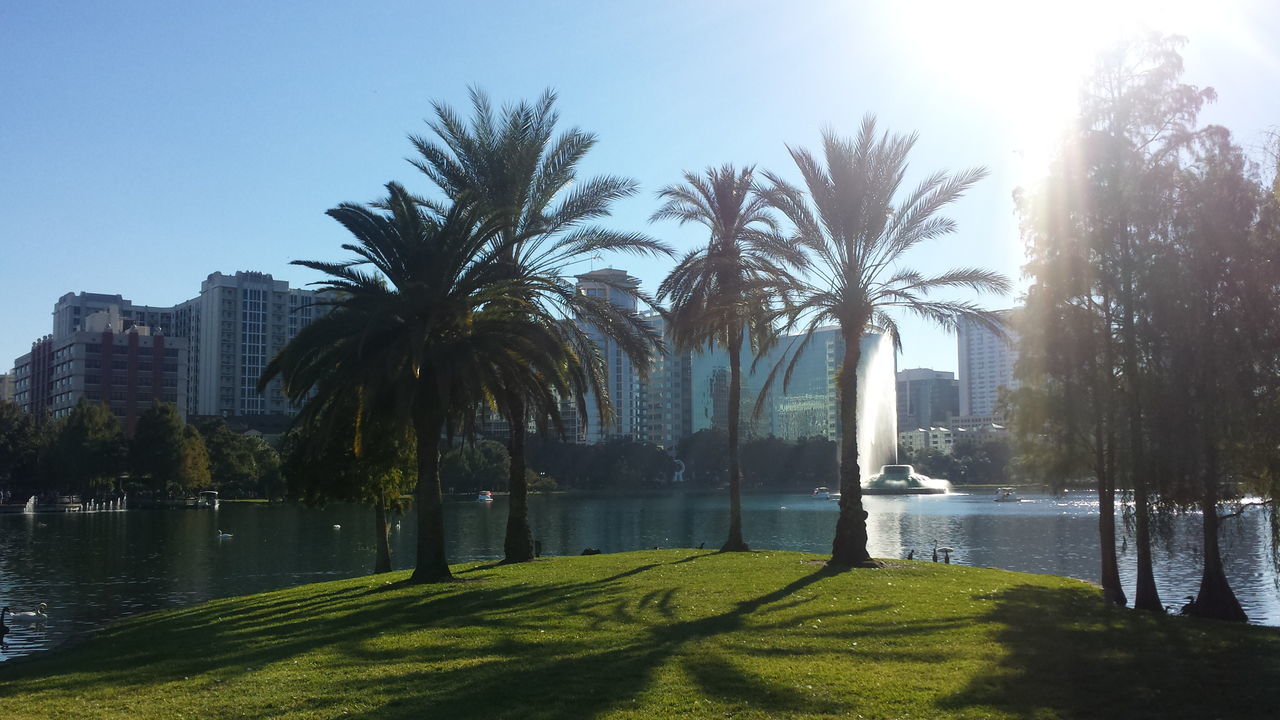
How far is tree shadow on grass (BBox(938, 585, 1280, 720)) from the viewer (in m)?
9.37

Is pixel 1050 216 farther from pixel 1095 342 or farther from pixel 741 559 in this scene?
pixel 741 559

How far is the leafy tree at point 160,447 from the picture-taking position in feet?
336

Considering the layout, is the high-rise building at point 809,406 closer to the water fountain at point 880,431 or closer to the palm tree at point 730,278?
the water fountain at point 880,431

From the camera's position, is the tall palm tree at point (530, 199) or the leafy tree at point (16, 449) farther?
the leafy tree at point (16, 449)

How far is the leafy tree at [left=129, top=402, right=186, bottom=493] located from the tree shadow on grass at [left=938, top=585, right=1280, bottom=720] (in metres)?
104

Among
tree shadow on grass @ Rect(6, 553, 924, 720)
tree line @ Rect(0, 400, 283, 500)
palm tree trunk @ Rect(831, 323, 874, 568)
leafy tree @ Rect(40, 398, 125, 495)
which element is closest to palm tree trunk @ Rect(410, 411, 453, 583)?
tree shadow on grass @ Rect(6, 553, 924, 720)

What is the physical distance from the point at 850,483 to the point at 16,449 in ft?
371

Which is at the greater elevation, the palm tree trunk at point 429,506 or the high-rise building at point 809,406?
the high-rise building at point 809,406

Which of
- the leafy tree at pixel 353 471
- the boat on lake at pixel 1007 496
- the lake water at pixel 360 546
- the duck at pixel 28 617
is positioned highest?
the leafy tree at pixel 353 471

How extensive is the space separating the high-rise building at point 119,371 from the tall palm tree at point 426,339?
145 m

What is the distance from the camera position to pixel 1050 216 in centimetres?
2097

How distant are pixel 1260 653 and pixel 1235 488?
11.1 m

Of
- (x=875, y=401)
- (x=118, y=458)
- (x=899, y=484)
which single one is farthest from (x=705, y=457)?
(x=118, y=458)

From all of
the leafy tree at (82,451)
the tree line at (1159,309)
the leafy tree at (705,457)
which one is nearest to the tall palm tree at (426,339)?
the tree line at (1159,309)
